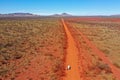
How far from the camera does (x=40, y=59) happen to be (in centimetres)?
1744

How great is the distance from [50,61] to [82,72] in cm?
382

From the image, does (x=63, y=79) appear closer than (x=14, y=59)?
Yes

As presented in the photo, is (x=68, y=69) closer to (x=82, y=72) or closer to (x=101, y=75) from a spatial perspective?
(x=82, y=72)

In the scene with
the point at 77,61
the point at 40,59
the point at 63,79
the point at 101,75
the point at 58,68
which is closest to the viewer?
the point at 63,79

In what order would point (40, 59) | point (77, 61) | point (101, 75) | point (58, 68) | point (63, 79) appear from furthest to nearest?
point (40, 59)
point (77, 61)
point (58, 68)
point (101, 75)
point (63, 79)

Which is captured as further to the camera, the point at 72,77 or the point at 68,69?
the point at 68,69

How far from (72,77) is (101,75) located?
1.95m

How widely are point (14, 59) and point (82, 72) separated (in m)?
6.17

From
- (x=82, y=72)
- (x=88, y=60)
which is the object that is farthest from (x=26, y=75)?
(x=88, y=60)

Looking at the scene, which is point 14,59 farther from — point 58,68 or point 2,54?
point 58,68

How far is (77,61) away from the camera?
53.5 ft

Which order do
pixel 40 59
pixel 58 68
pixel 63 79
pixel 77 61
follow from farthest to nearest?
pixel 40 59, pixel 77 61, pixel 58 68, pixel 63 79

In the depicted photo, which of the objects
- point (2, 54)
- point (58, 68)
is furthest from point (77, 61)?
point (2, 54)

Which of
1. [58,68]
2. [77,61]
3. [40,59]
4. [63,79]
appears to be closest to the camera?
[63,79]
